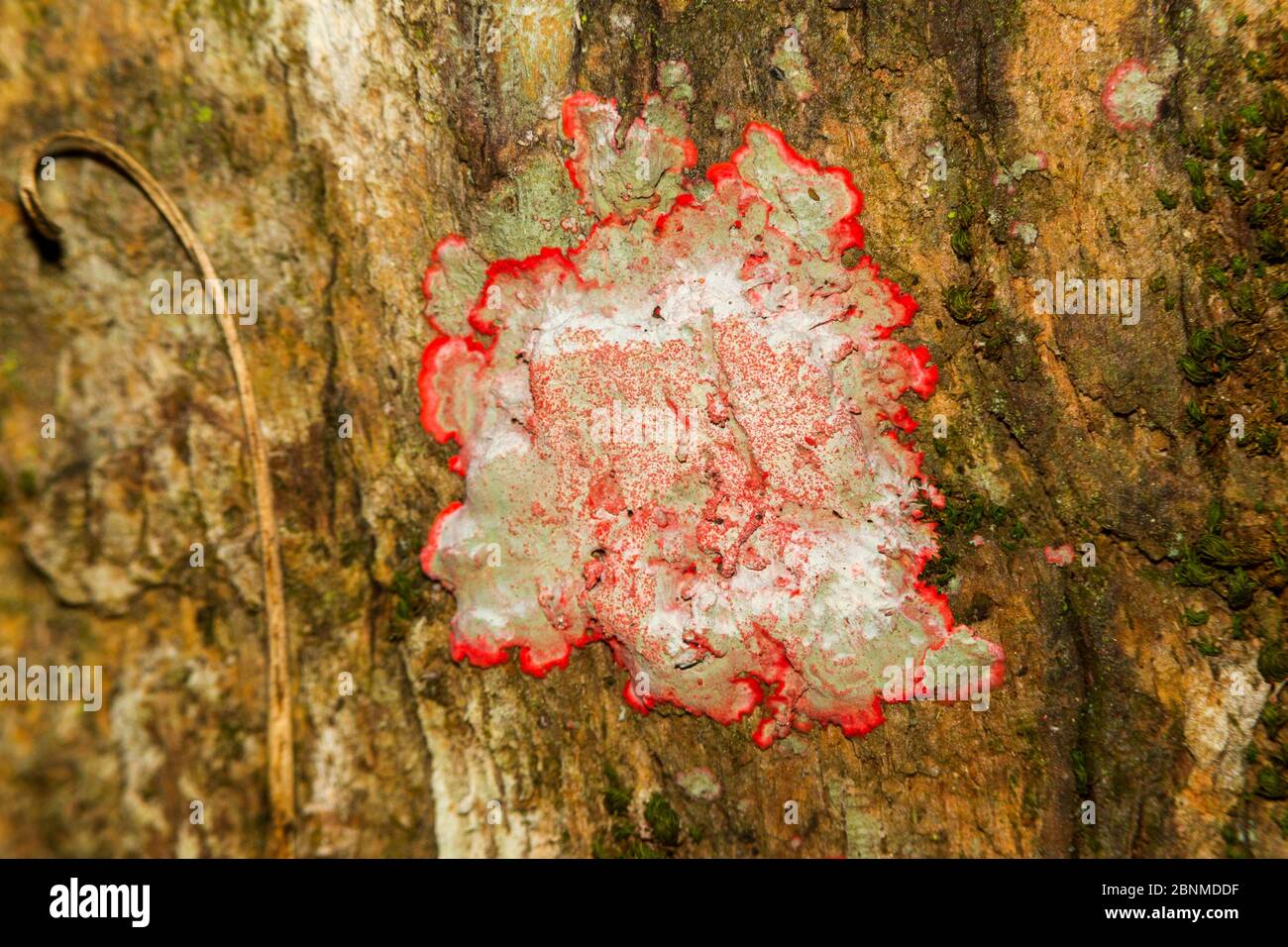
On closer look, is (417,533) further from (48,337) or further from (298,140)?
(298,140)

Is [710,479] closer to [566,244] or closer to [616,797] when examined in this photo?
[566,244]

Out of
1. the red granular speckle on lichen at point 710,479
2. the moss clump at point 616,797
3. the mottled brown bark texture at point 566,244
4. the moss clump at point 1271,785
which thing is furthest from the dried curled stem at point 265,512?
the moss clump at point 1271,785

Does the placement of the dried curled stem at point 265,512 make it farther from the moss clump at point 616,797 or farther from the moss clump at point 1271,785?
the moss clump at point 1271,785

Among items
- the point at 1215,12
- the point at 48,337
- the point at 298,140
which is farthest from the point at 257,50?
the point at 1215,12

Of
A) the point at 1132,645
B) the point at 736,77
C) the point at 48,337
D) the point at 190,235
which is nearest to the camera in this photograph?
the point at 48,337

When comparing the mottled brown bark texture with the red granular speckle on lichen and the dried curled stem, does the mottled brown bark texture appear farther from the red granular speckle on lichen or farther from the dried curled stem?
the red granular speckle on lichen
